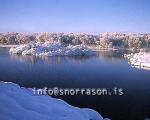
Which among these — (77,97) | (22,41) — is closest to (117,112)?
(77,97)

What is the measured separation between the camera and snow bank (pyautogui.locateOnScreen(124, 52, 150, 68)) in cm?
877

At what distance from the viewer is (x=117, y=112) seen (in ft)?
15.3

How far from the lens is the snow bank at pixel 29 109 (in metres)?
2.44

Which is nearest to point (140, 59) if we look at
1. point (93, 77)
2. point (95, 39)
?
point (95, 39)

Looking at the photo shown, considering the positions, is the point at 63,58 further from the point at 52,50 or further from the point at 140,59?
the point at 140,59

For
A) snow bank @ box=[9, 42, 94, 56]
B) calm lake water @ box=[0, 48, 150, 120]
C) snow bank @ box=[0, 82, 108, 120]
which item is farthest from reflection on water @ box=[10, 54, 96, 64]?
snow bank @ box=[0, 82, 108, 120]

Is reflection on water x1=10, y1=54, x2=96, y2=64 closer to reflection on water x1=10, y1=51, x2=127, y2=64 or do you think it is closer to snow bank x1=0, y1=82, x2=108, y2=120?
reflection on water x1=10, y1=51, x2=127, y2=64

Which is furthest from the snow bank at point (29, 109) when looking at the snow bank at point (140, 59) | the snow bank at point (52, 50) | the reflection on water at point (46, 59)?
the snow bank at point (140, 59)

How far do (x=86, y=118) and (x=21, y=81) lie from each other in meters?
3.62

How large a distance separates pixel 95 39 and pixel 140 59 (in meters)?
1.56

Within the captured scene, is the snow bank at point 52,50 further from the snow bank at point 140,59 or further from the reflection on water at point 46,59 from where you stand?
the snow bank at point 140,59

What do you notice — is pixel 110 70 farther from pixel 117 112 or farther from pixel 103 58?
pixel 117 112

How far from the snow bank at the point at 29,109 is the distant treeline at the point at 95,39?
4.39m

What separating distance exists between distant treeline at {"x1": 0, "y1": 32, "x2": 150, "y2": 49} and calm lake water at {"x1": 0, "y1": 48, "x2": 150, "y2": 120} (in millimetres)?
331
